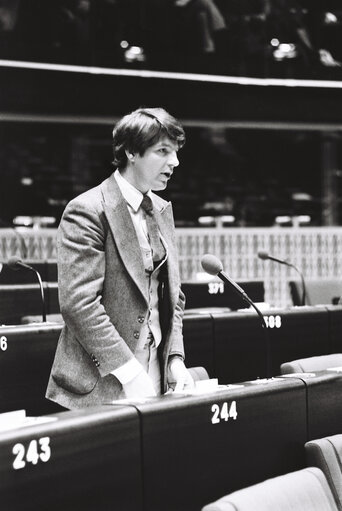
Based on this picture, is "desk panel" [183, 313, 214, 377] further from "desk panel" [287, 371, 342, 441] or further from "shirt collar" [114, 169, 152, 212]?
"shirt collar" [114, 169, 152, 212]

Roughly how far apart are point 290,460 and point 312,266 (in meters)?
9.01

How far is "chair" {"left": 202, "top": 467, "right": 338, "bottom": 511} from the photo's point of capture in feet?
6.62

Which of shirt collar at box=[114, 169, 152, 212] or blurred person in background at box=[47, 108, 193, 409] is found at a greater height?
shirt collar at box=[114, 169, 152, 212]

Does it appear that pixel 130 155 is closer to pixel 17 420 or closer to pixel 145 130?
pixel 145 130

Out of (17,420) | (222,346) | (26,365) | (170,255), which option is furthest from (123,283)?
(222,346)

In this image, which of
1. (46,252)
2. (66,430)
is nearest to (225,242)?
(46,252)

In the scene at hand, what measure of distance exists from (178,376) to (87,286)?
1.43ft

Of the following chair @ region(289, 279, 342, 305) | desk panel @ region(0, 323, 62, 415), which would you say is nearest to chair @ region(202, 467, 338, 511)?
desk panel @ region(0, 323, 62, 415)

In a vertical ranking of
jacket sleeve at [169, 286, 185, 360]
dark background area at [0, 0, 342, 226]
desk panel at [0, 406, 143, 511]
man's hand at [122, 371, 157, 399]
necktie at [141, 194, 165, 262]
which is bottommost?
desk panel at [0, 406, 143, 511]

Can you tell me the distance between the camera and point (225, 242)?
11312 millimetres

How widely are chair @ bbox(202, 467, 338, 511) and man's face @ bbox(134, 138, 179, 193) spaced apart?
957mm

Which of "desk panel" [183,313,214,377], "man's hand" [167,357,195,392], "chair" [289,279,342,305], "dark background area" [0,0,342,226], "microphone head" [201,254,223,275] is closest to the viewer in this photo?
"man's hand" [167,357,195,392]

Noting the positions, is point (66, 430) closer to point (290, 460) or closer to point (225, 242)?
point (290, 460)

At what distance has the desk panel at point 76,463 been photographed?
1910 millimetres
